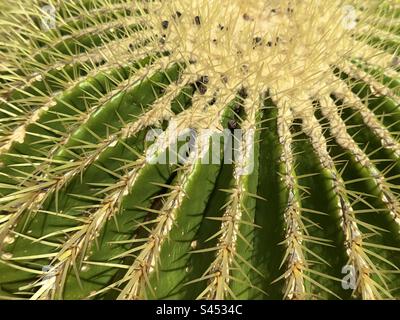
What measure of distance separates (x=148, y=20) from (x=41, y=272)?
2.55 ft

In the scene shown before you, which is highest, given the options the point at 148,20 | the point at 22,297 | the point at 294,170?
the point at 148,20

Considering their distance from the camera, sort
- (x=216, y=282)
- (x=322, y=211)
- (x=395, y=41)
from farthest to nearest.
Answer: (x=395, y=41)
(x=322, y=211)
(x=216, y=282)

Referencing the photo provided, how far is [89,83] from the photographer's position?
1377 millimetres

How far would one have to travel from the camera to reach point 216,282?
1110mm

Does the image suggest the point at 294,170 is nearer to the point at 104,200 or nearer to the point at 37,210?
the point at 104,200

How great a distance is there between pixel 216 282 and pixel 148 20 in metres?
0.80

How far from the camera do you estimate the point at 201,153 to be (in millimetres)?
1269

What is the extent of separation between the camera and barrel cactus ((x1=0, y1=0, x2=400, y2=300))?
1167mm

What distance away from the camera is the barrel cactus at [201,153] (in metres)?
1.17

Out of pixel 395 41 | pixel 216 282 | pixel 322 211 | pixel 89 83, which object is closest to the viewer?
pixel 216 282

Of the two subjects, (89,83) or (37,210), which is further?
(89,83)

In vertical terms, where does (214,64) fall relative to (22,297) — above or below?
above

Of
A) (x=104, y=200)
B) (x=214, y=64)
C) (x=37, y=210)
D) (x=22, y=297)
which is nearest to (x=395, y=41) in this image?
(x=214, y=64)
